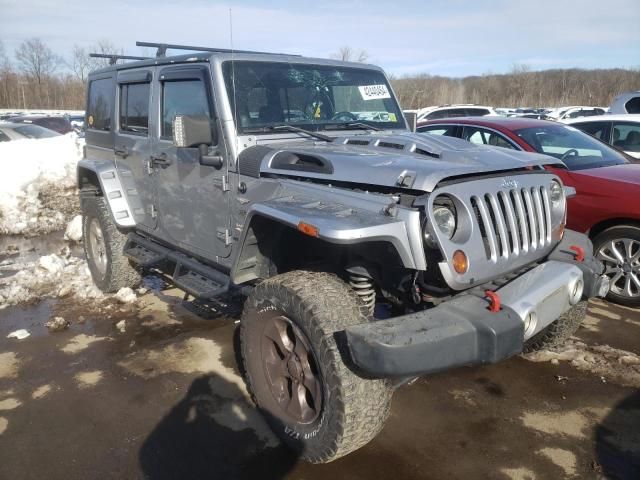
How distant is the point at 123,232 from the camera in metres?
5.21

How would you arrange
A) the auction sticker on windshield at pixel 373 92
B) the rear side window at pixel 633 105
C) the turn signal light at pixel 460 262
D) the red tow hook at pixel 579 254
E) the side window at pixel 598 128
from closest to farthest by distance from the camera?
the turn signal light at pixel 460 262, the red tow hook at pixel 579 254, the auction sticker on windshield at pixel 373 92, the side window at pixel 598 128, the rear side window at pixel 633 105

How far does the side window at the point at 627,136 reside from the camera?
23.7ft

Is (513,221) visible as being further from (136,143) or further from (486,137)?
(486,137)

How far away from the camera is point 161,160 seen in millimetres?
4230

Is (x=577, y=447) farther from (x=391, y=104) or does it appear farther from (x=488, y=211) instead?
(x=391, y=104)

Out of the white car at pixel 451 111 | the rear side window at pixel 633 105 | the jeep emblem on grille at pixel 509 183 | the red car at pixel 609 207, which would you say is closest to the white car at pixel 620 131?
the red car at pixel 609 207

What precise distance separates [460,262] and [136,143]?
325 cm

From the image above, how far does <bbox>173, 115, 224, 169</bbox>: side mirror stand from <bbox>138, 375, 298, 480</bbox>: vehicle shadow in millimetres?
1587

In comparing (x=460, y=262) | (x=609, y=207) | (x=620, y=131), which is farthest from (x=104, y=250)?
(x=620, y=131)

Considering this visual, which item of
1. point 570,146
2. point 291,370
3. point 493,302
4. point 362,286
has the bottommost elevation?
point 291,370

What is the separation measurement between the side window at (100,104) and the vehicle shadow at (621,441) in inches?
191

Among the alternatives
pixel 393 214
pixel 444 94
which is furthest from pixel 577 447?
pixel 444 94

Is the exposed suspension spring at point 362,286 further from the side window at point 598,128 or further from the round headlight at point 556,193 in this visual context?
the side window at point 598,128

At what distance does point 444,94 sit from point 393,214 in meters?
49.8
